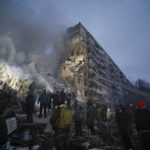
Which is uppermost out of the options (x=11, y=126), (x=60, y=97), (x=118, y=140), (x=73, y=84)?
(x=73, y=84)

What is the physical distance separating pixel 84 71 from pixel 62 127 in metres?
20.2

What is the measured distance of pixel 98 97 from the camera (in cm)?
2383

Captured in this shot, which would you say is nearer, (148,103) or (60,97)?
(60,97)

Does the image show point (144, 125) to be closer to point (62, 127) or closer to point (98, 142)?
point (62, 127)

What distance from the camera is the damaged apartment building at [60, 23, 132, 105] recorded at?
20266mm

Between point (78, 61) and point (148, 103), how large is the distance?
983 inches

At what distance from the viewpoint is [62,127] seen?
2.57 meters

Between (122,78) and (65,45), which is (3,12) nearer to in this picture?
→ (65,45)

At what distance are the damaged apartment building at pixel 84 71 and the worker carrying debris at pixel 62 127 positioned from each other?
15714 millimetres

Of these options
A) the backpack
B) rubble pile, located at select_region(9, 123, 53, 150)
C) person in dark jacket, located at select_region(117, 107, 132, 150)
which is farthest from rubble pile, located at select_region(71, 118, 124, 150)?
the backpack

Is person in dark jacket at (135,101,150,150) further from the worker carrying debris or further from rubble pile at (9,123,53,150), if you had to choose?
rubble pile at (9,123,53,150)

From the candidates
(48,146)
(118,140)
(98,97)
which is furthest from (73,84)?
(48,146)

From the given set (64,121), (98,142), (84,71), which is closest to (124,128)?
(98,142)

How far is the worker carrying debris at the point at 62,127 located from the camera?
251cm
